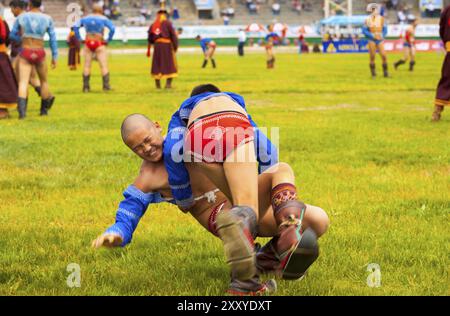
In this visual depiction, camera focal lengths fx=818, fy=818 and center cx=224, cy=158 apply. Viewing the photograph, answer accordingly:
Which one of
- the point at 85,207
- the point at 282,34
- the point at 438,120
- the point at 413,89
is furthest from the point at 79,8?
the point at 85,207

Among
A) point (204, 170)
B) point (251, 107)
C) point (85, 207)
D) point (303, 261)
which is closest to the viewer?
point (303, 261)

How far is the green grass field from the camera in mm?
4156

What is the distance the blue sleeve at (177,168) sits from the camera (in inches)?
156

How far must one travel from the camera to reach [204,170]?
12.5 feet

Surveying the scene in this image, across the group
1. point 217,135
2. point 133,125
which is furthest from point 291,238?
point 133,125

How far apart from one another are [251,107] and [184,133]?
10.8 metres

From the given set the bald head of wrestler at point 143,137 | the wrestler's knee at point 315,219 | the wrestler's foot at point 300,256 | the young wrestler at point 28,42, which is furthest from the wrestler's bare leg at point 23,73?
the wrestler's foot at point 300,256

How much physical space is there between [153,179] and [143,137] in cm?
28

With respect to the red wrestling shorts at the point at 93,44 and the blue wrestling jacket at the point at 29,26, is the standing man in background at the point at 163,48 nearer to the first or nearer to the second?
the red wrestling shorts at the point at 93,44

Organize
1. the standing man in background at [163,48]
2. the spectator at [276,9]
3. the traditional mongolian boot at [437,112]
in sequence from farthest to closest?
the spectator at [276,9], the standing man in background at [163,48], the traditional mongolian boot at [437,112]

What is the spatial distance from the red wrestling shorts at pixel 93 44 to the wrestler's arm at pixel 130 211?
15.4m

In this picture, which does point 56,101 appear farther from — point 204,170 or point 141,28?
point 141,28

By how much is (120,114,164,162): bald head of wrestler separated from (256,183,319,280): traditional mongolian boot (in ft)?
2.02

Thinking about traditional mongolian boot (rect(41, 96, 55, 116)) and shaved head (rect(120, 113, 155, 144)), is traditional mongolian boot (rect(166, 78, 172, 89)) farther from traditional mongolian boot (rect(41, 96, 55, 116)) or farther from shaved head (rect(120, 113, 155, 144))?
shaved head (rect(120, 113, 155, 144))
